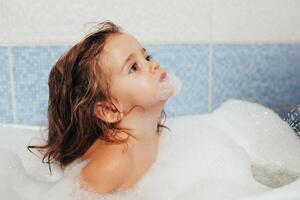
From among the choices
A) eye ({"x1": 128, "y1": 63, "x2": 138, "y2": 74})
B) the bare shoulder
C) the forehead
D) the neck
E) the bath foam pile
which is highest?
the forehead

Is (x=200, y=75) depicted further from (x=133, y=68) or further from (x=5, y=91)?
(x=5, y=91)

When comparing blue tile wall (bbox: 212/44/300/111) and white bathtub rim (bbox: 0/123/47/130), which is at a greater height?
blue tile wall (bbox: 212/44/300/111)

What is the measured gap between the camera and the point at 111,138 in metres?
1.00

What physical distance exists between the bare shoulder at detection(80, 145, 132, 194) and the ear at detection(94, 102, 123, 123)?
0.07 m

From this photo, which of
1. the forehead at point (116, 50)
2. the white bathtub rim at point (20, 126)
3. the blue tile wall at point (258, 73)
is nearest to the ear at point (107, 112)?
the forehead at point (116, 50)

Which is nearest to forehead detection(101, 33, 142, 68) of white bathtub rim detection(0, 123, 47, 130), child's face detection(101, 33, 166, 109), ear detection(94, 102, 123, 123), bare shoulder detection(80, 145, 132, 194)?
child's face detection(101, 33, 166, 109)

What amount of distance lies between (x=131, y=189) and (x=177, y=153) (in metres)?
0.20

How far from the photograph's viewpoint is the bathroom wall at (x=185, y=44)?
45.6 inches

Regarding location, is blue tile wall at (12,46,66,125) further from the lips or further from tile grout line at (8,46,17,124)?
the lips

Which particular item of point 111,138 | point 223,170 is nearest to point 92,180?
point 111,138

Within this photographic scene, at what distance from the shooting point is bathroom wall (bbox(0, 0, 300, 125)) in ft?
3.80

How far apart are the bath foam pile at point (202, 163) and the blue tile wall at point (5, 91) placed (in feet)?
0.18

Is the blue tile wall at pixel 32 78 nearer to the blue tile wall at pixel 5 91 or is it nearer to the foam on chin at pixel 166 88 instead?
the blue tile wall at pixel 5 91

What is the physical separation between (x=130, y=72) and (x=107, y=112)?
12 cm
